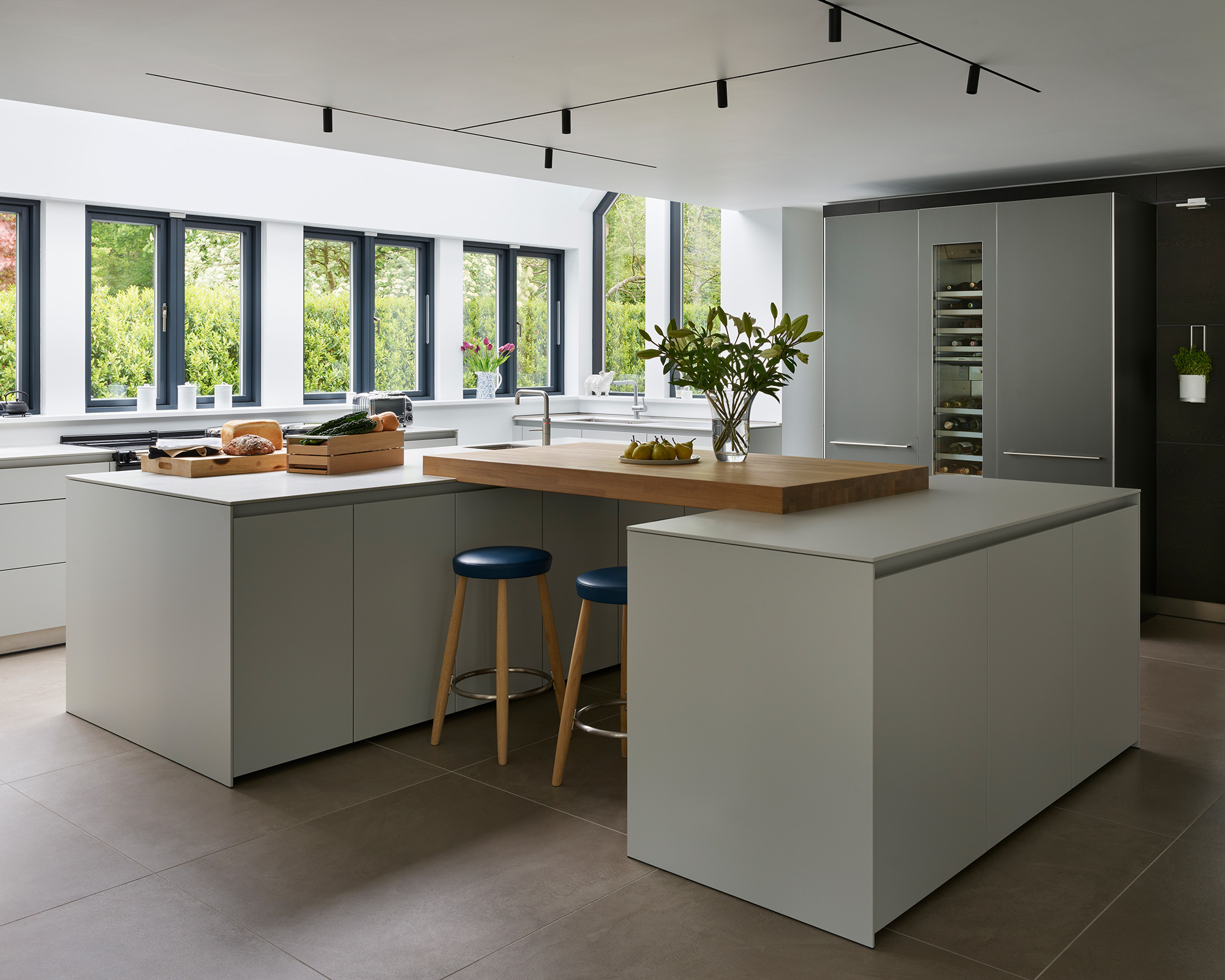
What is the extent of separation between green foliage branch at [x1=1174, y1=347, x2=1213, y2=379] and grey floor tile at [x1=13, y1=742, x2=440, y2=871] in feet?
13.2

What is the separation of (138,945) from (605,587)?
1436 mm

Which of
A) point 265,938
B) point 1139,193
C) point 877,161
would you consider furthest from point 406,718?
point 1139,193

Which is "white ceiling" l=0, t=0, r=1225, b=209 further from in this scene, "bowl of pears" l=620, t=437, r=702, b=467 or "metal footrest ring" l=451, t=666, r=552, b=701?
"metal footrest ring" l=451, t=666, r=552, b=701

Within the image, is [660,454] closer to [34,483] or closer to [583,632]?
[583,632]

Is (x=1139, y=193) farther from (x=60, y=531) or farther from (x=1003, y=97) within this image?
(x=60, y=531)

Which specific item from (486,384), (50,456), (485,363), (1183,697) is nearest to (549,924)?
(1183,697)

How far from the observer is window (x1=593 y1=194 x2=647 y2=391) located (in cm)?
806

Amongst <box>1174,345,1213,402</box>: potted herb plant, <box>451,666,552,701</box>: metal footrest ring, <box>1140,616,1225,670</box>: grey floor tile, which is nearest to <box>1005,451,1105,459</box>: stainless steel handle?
<box>1174,345,1213,402</box>: potted herb plant

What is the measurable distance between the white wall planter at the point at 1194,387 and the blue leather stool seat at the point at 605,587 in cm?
335

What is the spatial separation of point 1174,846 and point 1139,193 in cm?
366

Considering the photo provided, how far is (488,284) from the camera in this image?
7895mm

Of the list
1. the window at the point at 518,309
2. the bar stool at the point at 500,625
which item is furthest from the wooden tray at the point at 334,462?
the window at the point at 518,309

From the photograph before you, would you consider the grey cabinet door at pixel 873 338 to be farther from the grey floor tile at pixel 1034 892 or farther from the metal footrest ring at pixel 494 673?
the grey floor tile at pixel 1034 892

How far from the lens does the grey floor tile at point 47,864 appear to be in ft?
8.04
